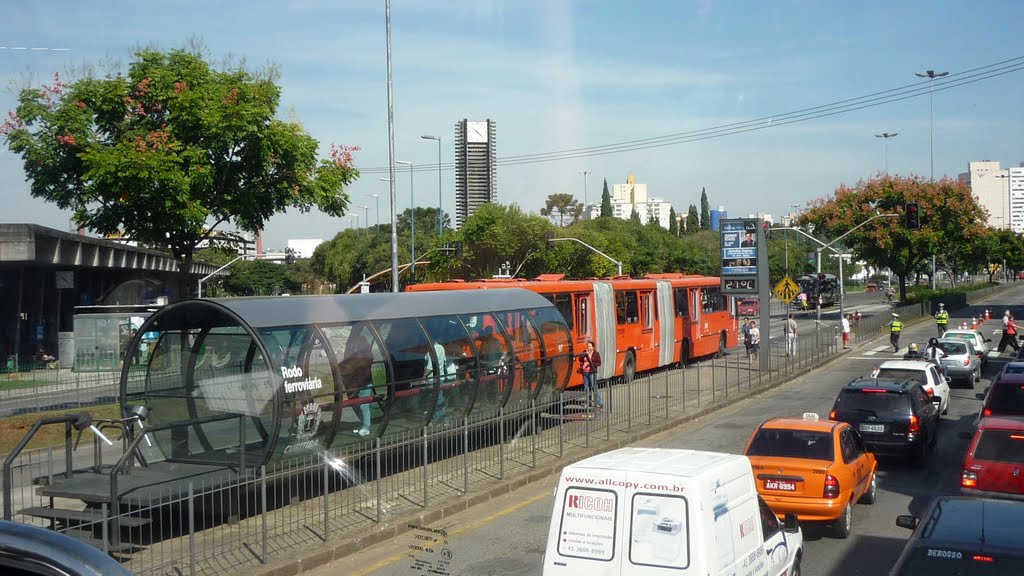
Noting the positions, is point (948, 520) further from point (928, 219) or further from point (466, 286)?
point (928, 219)

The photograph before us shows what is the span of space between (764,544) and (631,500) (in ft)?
5.72

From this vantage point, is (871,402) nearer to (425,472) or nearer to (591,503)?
(425,472)

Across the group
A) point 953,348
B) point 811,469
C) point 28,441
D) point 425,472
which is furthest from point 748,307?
point 28,441

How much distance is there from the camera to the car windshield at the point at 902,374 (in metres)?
20.9

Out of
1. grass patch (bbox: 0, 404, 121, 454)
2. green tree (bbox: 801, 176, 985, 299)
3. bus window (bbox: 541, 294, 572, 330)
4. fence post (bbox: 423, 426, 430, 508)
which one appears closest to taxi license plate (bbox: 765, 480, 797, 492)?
fence post (bbox: 423, 426, 430, 508)

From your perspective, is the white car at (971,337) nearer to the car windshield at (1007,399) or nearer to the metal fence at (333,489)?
the metal fence at (333,489)

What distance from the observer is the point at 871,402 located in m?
16.2

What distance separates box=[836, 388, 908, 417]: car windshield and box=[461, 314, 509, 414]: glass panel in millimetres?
6248

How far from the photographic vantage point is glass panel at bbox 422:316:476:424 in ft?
51.2

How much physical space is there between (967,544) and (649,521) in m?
2.21

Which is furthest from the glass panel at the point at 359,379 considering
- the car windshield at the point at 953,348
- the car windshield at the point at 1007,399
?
the car windshield at the point at 953,348

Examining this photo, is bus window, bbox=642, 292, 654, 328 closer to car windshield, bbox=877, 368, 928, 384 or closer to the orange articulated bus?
the orange articulated bus

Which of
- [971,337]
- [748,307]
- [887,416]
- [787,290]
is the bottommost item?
[887,416]

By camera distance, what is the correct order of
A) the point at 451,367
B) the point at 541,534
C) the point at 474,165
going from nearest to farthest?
the point at 541,534 < the point at 451,367 < the point at 474,165
